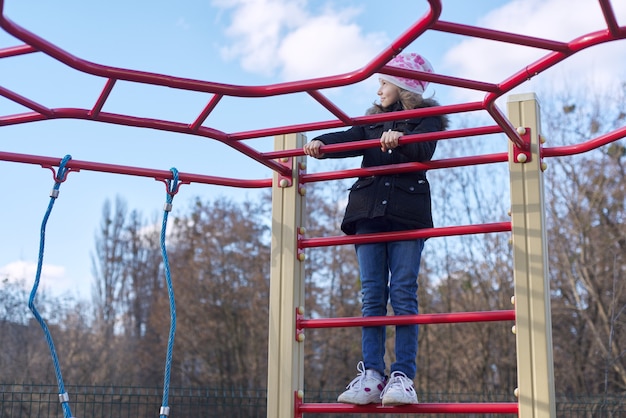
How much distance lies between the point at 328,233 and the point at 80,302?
324 inches

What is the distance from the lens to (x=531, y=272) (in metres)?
2.96

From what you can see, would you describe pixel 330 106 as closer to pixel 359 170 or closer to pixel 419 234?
pixel 359 170

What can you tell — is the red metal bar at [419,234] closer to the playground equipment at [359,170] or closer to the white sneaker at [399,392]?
the playground equipment at [359,170]

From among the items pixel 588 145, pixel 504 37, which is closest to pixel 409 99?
pixel 588 145

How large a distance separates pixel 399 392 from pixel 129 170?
1.52m

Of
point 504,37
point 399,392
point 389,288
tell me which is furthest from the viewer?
point 389,288

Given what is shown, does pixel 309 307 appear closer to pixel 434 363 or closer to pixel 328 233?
pixel 328 233

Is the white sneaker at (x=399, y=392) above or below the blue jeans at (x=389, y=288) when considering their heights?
below

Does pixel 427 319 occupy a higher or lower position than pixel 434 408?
higher

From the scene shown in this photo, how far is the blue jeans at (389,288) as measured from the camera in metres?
3.13

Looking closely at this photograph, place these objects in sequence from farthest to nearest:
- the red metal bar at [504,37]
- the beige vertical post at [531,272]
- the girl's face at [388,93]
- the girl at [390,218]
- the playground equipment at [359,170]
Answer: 1. the girl's face at [388,93]
2. the girl at [390,218]
3. the beige vertical post at [531,272]
4. the playground equipment at [359,170]
5. the red metal bar at [504,37]

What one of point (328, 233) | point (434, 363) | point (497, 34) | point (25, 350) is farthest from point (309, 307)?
point (497, 34)

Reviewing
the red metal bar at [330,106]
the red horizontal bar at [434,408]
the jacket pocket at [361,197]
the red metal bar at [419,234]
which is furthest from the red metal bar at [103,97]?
the red horizontal bar at [434,408]

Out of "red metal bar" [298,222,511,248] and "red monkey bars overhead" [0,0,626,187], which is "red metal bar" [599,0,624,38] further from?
"red metal bar" [298,222,511,248]
